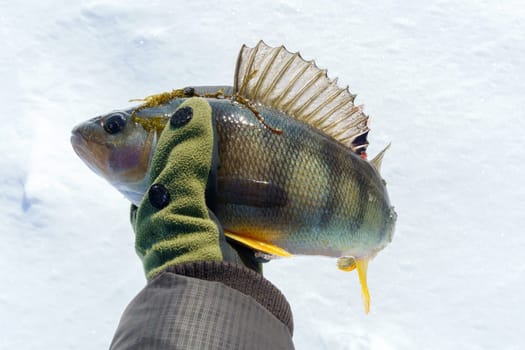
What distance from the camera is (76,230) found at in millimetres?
3699

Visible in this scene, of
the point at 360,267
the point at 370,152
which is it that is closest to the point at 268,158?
the point at 360,267

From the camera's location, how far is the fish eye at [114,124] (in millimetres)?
1243

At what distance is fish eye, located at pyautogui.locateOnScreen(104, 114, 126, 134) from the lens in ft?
4.08

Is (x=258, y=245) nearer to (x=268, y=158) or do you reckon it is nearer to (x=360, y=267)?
(x=268, y=158)

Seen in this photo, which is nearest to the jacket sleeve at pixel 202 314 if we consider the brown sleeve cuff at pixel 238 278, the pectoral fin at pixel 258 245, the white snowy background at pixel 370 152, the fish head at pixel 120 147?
the brown sleeve cuff at pixel 238 278

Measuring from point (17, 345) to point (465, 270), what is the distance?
3.06 metres

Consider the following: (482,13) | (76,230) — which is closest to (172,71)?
(76,230)

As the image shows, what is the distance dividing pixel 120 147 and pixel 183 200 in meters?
0.25

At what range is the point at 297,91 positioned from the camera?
1387 mm

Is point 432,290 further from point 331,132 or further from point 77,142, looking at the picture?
point 77,142

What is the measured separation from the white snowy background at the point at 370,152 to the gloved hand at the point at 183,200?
230cm

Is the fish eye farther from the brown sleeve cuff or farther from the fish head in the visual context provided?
the brown sleeve cuff

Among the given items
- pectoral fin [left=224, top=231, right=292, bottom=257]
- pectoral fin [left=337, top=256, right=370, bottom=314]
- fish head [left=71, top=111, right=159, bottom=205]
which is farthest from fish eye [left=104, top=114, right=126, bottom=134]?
pectoral fin [left=337, top=256, right=370, bottom=314]

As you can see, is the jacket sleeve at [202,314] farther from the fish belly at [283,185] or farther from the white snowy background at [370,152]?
the white snowy background at [370,152]
